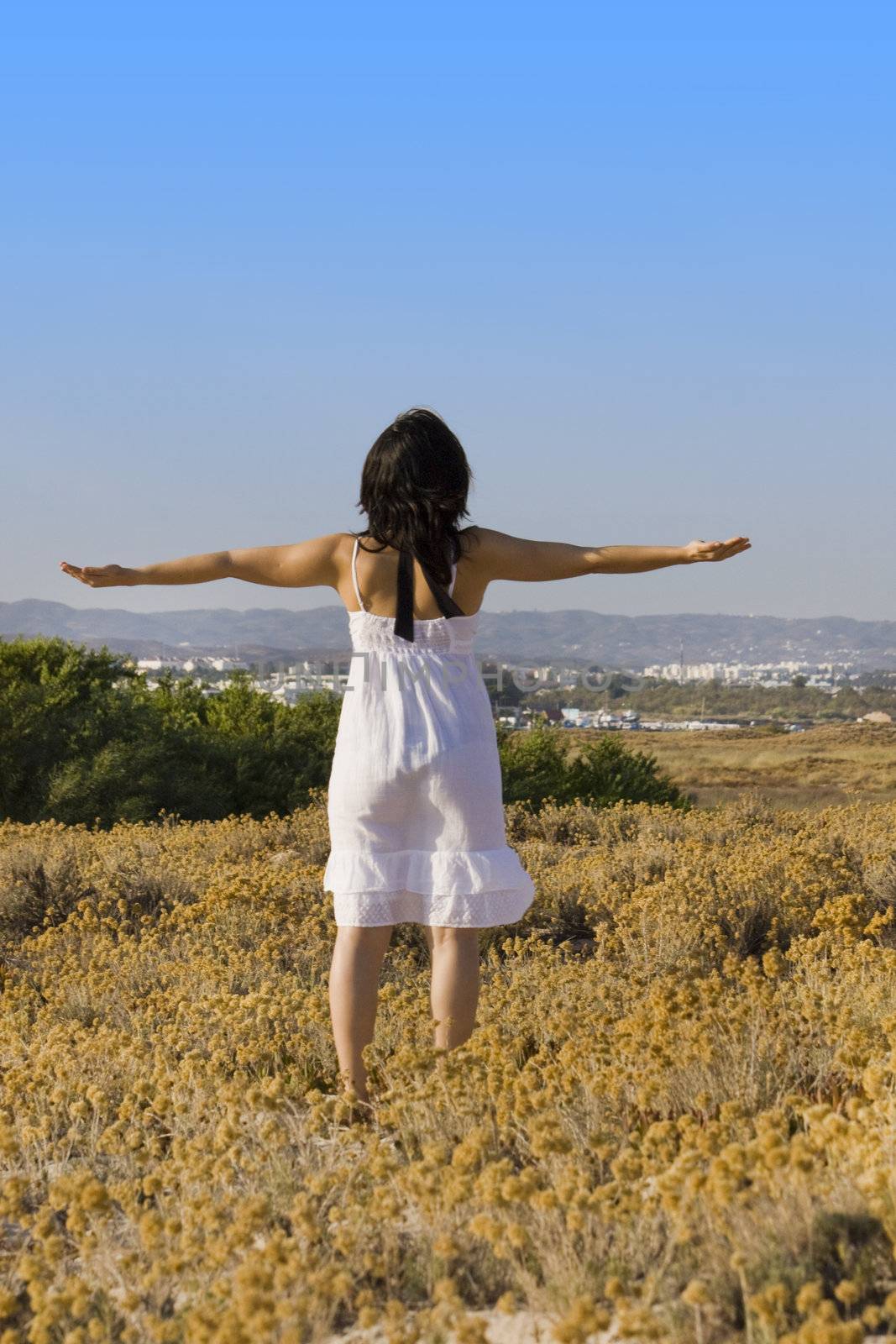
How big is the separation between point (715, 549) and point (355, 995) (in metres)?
1.66

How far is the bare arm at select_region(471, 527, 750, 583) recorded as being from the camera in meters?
3.82

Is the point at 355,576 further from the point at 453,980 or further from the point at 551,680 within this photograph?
the point at 551,680

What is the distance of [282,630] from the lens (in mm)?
55906

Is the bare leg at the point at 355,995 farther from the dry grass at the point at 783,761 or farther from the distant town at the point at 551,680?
the dry grass at the point at 783,761

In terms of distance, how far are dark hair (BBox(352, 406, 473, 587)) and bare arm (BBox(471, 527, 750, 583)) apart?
0.35 feet

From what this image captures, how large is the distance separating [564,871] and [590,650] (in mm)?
39626

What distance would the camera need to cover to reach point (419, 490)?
378 centimetres

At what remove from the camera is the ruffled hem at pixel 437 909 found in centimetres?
371

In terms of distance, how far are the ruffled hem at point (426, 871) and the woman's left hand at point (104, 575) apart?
1.15m

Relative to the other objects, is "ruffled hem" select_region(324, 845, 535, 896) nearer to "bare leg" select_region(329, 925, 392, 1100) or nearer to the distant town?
"bare leg" select_region(329, 925, 392, 1100)

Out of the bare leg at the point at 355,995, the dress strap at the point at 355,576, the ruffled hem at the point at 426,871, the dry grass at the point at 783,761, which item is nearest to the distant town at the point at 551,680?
the dress strap at the point at 355,576

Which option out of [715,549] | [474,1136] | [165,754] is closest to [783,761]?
[165,754]

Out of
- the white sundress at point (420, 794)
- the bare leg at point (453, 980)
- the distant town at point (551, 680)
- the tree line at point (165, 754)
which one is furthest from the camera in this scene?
the distant town at point (551, 680)

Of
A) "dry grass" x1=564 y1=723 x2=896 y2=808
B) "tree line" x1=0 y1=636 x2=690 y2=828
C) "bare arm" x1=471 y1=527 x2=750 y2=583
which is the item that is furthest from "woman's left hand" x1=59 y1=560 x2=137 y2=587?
"dry grass" x1=564 y1=723 x2=896 y2=808
